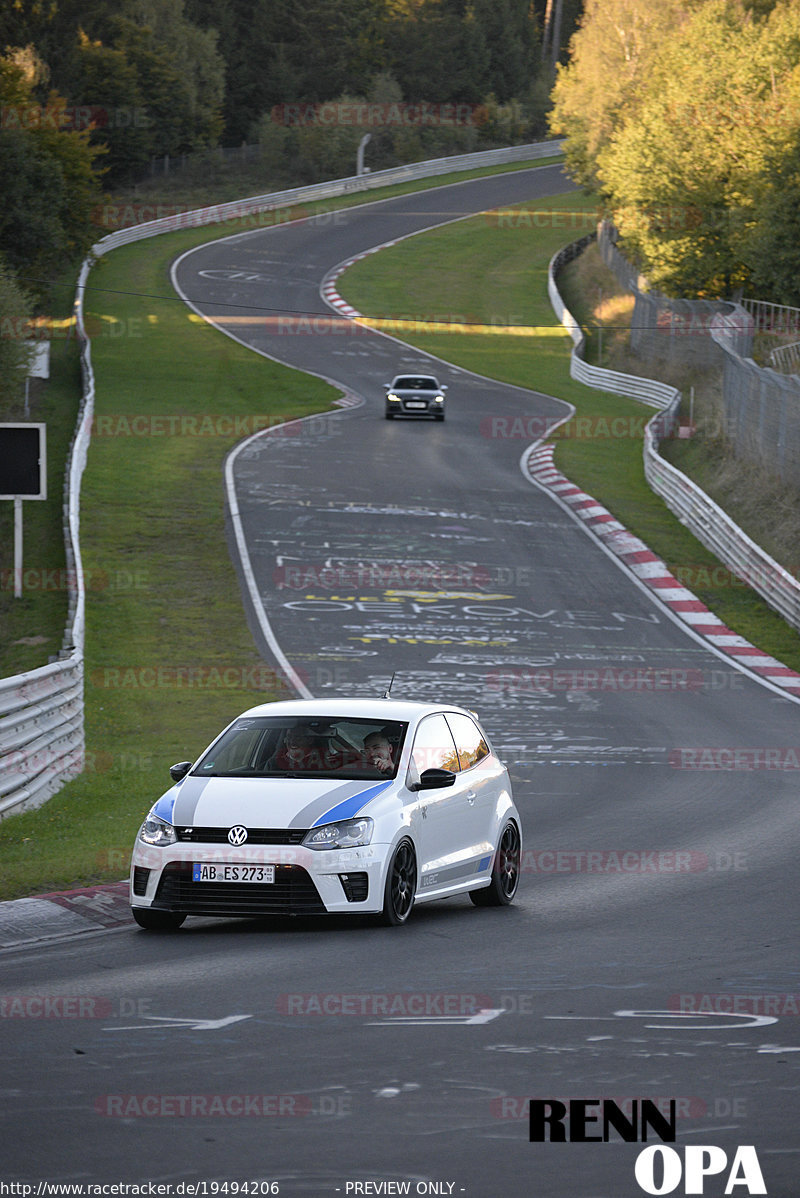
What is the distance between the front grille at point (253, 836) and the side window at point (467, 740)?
2.11 meters

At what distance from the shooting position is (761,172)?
5388 cm

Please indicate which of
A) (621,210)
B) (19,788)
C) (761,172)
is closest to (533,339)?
(621,210)

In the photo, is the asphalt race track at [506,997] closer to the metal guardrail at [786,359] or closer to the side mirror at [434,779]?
the side mirror at [434,779]

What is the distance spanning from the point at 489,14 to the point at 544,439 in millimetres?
88798

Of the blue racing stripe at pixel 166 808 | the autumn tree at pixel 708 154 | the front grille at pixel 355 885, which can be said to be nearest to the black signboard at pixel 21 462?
the blue racing stripe at pixel 166 808

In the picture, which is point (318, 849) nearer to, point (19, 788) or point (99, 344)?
point (19, 788)

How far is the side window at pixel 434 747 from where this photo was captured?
11734 mm

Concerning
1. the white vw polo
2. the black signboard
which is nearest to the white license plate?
the white vw polo

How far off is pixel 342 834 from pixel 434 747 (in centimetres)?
158

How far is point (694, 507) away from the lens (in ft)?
125

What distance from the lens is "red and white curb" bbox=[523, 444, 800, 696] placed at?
1085 inches

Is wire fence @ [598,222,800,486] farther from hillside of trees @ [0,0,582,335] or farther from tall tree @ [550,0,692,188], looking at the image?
hillside of trees @ [0,0,582,335]

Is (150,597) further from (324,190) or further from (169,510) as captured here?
(324,190)

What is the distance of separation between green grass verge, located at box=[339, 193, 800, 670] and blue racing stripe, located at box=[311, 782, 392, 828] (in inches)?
716
